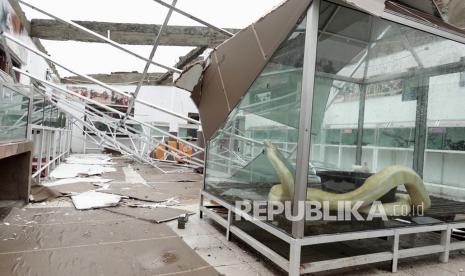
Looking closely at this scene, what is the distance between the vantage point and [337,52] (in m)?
2.49

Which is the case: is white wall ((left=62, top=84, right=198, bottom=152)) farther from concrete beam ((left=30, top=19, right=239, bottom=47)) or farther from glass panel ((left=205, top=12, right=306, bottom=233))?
glass panel ((left=205, top=12, right=306, bottom=233))

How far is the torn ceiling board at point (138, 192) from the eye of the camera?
4.84m

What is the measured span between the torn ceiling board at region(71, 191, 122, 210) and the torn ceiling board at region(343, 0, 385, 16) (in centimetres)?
365

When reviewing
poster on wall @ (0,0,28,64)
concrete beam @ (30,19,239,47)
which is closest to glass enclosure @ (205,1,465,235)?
concrete beam @ (30,19,239,47)

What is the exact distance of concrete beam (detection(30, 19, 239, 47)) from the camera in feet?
19.3

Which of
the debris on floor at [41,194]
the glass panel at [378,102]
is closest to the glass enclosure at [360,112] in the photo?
the glass panel at [378,102]

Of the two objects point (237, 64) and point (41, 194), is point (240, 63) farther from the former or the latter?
point (41, 194)

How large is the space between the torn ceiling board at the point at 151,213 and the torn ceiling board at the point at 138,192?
586 mm

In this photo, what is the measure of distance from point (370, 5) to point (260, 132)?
1331 mm

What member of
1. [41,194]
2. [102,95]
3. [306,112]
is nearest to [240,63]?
[306,112]

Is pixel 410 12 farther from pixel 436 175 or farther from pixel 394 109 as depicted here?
pixel 436 175

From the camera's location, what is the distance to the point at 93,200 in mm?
4387

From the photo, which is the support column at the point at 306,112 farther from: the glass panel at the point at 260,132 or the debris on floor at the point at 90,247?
the debris on floor at the point at 90,247

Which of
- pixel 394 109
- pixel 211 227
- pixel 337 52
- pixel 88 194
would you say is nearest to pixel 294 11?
pixel 337 52
